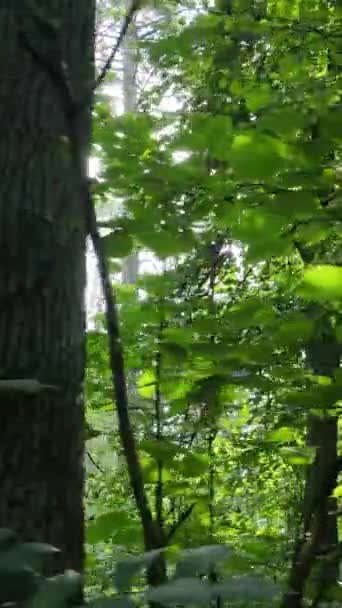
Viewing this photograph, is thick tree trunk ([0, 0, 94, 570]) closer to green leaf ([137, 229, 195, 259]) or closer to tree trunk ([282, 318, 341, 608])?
green leaf ([137, 229, 195, 259])

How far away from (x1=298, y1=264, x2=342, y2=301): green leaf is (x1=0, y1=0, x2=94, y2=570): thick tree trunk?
1.26 feet

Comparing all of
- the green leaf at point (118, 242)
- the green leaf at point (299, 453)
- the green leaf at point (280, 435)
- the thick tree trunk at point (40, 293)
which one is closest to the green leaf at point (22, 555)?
the thick tree trunk at point (40, 293)

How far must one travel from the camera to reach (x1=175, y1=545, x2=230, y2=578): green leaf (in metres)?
0.69

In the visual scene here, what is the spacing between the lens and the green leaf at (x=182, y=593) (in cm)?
61

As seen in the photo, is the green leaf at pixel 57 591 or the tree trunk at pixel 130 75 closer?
the green leaf at pixel 57 591

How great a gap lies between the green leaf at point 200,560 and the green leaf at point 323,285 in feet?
1.71

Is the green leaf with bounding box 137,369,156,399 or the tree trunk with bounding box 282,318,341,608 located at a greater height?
the green leaf with bounding box 137,369,156,399

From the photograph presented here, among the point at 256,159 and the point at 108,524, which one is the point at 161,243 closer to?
the point at 256,159

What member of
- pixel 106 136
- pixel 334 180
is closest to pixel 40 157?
pixel 106 136

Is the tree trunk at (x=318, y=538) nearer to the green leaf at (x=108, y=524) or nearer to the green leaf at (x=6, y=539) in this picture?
the green leaf at (x=108, y=524)

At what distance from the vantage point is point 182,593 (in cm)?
62

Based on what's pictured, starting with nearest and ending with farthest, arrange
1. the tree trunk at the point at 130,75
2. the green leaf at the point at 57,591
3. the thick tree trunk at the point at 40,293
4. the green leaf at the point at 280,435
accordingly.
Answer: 1. the green leaf at the point at 57,591
2. the thick tree trunk at the point at 40,293
3. the green leaf at the point at 280,435
4. the tree trunk at the point at 130,75

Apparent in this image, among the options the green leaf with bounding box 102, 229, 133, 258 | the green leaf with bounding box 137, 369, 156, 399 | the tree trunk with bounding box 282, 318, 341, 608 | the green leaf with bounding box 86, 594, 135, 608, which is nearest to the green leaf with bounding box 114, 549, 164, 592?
the green leaf with bounding box 86, 594, 135, 608

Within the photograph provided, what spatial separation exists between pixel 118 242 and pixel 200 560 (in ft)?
2.65
